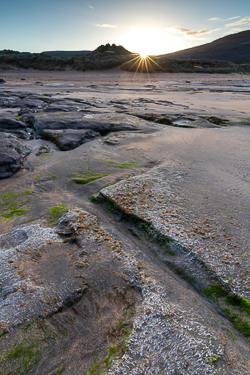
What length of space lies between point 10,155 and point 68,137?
0.97 meters

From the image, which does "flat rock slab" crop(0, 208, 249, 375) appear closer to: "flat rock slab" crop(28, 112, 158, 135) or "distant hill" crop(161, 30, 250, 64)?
"flat rock slab" crop(28, 112, 158, 135)

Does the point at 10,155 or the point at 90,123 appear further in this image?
the point at 90,123

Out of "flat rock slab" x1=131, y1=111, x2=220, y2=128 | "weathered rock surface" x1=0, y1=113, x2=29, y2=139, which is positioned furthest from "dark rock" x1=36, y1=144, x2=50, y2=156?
"flat rock slab" x1=131, y1=111, x2=220, y2=128

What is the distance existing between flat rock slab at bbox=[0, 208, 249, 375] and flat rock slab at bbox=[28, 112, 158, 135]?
2.68 m

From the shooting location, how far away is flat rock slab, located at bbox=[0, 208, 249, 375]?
82 centimetres

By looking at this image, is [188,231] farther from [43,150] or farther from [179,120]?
[179,120]

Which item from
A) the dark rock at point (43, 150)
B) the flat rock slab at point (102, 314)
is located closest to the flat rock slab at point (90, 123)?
the dark rock at point (43, 150)

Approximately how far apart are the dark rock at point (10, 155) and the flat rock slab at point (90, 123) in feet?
3.12

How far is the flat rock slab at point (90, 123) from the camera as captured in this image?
3.64 meters

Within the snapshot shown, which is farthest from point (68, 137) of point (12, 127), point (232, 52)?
point (232, 52)

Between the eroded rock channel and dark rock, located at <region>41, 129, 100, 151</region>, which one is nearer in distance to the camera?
the eroded rock channel

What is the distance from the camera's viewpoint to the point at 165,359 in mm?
812

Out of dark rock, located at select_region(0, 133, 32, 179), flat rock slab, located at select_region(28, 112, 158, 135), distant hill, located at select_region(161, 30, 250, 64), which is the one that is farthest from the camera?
distant hill, located at select_region(161, 30, 250, 64)

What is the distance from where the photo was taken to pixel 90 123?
374 cm
